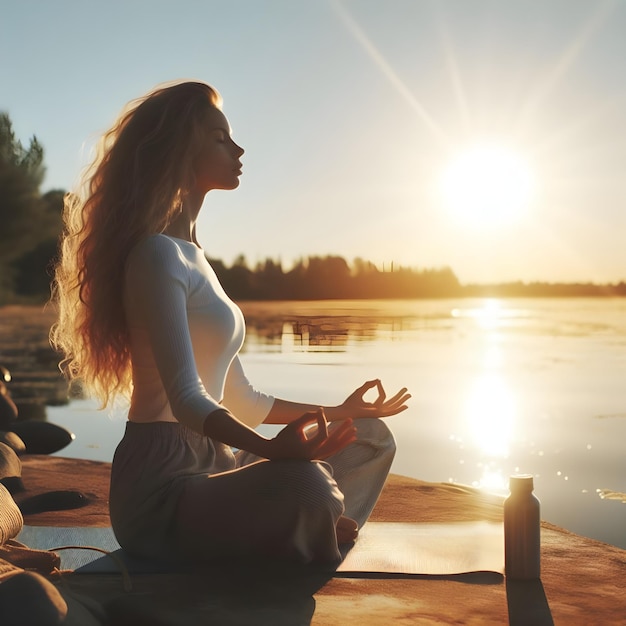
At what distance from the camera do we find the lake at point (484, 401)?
615 centimetres

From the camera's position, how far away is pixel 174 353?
2332 mm

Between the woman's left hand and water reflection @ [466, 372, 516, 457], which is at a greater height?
the woman's left hand

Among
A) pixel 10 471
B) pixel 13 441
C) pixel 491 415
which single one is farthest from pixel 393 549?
pixel 491 415

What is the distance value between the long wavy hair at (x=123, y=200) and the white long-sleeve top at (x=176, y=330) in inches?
3.0

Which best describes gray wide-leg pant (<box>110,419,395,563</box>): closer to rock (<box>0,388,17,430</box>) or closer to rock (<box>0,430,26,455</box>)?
rock (<box>0,430,26,455</box>)

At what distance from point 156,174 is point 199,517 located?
36.7 inches

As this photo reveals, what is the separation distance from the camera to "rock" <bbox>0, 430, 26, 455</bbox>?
586cm

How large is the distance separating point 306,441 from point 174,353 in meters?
0.39

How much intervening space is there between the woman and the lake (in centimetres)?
28

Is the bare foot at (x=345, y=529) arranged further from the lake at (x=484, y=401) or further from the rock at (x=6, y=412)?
the rock at (x=6, y=412)

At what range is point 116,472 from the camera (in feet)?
8.49

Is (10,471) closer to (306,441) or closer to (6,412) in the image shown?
(306,441)

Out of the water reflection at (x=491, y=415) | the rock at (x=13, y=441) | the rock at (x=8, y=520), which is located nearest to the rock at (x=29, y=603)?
the rock at (x=8, y=520)

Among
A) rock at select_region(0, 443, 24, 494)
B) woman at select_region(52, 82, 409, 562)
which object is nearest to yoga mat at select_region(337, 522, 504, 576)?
woman at select_region(52, 82, 409, 562)
